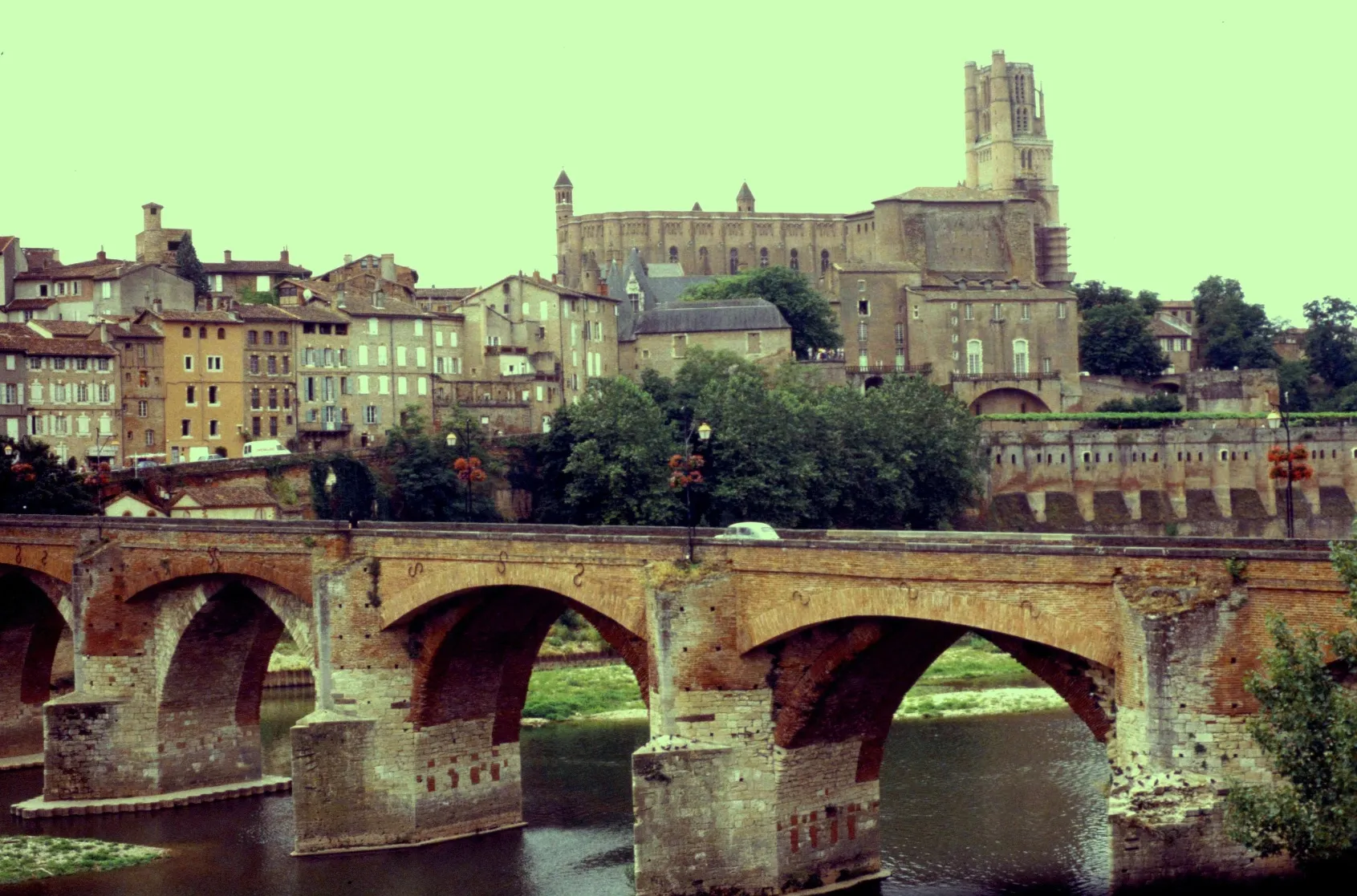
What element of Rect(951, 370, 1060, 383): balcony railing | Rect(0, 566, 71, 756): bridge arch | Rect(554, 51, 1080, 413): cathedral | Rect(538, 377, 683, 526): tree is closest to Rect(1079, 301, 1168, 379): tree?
Rect(554, 51, 1080, 413): cathedral

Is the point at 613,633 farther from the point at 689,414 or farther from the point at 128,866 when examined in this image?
the point at 689,414

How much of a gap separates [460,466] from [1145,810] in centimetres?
2494

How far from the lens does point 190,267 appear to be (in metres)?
122

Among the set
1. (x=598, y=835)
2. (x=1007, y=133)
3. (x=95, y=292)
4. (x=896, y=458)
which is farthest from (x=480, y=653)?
(x=1007, y=133)

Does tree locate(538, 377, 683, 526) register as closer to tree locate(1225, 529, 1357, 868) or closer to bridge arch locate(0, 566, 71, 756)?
bridge arch locate(0, 566, 71, 756)

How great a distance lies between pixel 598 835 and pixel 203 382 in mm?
60703

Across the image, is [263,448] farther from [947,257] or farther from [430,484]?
[947,257]

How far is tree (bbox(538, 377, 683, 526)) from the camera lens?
94.6 m

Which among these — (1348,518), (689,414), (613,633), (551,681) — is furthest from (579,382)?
(613,633)

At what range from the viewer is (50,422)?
10219 cm

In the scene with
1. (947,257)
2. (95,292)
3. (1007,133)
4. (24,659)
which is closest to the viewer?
(24,659)

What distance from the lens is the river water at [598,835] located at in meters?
46.5

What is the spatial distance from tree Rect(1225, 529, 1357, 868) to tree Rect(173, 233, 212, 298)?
93649 millimetres

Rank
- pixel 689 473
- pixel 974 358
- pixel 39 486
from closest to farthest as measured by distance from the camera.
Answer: pixel 689 473 < pixel 39 486 < pixel 974 358
